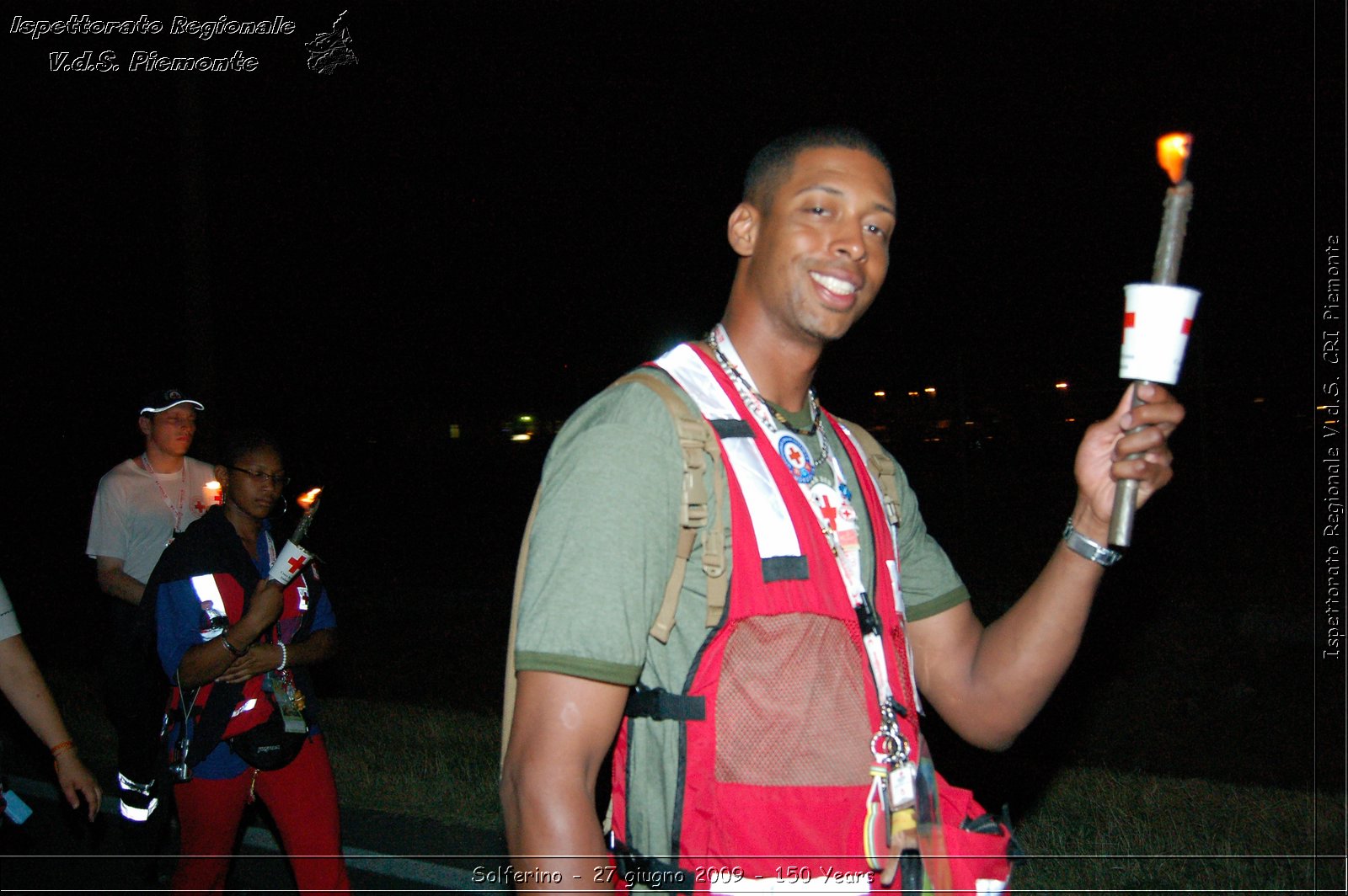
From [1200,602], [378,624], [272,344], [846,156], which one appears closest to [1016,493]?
[1200,602]

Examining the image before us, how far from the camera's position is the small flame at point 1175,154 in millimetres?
1973

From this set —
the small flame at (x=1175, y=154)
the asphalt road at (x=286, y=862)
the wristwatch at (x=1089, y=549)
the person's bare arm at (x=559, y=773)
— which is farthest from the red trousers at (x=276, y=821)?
the small flame at (x=1175, y=154)

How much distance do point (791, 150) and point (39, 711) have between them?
336cm

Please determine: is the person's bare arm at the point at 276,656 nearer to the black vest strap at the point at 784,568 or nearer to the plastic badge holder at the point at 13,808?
the plastic badge holder at the point at 13,808

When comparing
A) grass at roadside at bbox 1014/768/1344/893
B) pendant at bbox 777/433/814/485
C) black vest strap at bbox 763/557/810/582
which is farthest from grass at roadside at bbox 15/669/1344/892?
black vest strap at bbox 763/557/810/582

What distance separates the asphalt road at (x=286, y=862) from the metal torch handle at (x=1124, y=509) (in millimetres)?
4260

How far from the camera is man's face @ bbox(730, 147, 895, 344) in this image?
221 centimetres

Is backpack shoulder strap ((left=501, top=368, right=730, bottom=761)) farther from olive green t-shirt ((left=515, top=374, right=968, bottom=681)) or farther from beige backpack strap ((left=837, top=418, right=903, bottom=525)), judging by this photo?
beige backpack strap ((left=837, top=418, right=903, bottom=525))

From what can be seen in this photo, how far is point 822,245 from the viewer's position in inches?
87.3

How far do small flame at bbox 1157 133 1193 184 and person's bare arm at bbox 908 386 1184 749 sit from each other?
40 cm

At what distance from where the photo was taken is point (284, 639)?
15.3 ft

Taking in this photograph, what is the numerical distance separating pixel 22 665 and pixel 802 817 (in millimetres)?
3234

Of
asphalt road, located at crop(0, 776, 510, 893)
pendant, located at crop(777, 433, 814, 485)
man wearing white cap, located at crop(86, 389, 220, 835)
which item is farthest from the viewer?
man wearing white cap, located at crop(86, 389, 220, 835)

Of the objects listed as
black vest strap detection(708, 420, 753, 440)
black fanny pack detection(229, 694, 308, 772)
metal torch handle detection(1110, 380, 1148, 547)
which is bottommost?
black fanny pack detection(229, 694, 308, 772)
